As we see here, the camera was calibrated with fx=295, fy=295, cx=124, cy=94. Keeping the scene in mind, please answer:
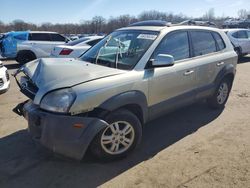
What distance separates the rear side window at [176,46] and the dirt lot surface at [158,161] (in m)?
1.25

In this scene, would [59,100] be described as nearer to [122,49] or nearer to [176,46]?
[122,49]

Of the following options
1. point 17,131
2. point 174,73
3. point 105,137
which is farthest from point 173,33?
point 17,131

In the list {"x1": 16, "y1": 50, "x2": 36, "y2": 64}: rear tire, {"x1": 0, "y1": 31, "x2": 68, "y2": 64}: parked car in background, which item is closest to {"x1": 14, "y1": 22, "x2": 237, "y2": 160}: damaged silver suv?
{"x1": 0, "y1": 31, "x2": 68, "y2": 64}: parked car in background

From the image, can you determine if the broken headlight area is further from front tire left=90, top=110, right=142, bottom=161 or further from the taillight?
the taillight

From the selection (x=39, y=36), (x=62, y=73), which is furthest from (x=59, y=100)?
(x=39, y=36)

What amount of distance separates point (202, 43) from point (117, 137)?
2.58 m

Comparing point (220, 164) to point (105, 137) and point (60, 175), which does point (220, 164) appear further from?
point (60, 175)

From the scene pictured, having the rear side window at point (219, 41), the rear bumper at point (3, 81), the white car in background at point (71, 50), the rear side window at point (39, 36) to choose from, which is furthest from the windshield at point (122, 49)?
the rear side window at point (39, 36)

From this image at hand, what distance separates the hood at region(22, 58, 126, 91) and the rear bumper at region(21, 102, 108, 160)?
1.16 ft

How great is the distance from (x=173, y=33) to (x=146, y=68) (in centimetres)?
92

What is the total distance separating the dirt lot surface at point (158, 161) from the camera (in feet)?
11.2

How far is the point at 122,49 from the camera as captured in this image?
4457 mm

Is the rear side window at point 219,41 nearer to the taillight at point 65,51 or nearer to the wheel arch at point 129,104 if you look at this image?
the wheel arch at point 129,104

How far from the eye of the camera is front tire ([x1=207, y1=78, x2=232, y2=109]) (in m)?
5.78
